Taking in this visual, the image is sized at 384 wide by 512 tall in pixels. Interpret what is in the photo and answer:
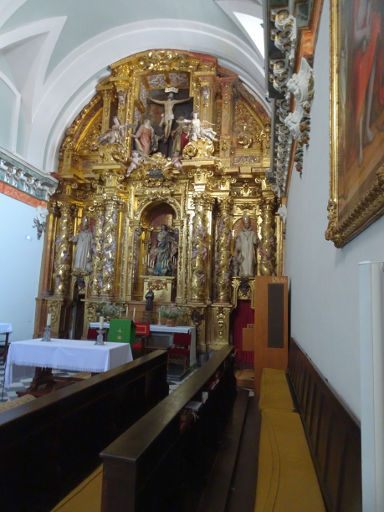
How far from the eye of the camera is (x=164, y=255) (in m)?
11.1

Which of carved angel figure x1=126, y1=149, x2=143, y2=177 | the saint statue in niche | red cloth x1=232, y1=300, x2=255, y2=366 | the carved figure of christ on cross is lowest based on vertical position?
red cloth x1=232, y1=300, x2=255, y2=366

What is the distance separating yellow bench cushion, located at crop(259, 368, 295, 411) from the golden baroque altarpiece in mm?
4906

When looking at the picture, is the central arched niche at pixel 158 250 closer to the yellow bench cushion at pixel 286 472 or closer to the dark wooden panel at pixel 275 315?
the dark wooden panel at pixel 275 315

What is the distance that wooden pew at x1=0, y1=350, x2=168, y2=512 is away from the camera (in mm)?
2127

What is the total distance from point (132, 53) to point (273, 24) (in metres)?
9.18

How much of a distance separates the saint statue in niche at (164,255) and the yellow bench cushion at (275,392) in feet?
20.0

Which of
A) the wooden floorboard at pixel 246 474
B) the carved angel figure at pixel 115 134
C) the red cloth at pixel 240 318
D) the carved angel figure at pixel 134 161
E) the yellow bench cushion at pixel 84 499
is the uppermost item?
the carved angel figure at pixel 115 134

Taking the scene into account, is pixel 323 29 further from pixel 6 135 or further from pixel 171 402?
pixel 6 135

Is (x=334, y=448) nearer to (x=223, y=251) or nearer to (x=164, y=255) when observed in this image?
(x=223, y=251)

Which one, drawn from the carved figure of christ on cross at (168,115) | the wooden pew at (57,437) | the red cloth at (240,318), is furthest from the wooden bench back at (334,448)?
the carved figure of christ on cross at (168,115)

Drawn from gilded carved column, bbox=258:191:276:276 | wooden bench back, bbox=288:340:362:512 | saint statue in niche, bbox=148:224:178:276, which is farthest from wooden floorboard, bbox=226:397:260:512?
saint statue in niche, bbox=148:224:178:276

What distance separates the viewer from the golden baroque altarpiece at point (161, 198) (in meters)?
10.4

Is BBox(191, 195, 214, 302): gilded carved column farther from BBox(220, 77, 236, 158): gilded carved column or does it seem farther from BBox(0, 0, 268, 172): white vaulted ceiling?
BBox(0, 0, 268, 172): white vaulted ceiling

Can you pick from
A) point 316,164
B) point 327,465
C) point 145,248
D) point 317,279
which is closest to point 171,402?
point 327,465
